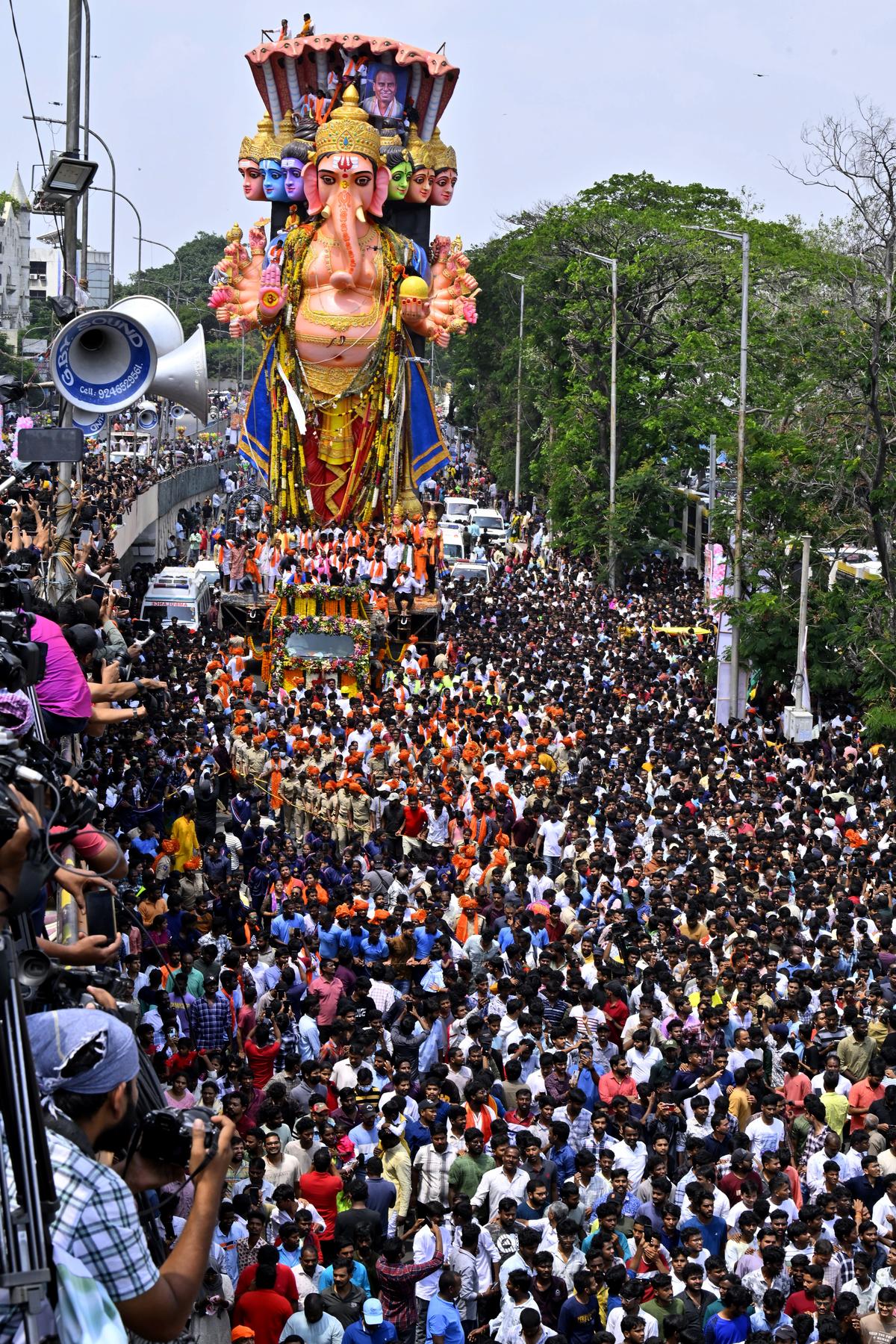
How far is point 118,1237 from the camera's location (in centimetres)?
384

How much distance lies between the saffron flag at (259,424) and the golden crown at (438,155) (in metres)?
4.24

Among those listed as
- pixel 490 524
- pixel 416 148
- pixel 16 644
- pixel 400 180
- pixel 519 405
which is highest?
pixel 416 148

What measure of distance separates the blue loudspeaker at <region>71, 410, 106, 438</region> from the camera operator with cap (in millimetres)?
9991

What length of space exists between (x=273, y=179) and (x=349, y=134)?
7.25 feet

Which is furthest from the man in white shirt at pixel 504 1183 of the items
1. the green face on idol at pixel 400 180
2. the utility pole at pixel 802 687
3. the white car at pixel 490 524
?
the white car at pixel 490 524

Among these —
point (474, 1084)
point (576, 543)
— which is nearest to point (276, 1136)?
point (474, 1084)

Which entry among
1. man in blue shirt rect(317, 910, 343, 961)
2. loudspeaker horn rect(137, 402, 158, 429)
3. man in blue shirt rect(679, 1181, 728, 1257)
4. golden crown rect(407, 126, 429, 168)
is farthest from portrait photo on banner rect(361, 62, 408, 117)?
man in blue shirt rect(679, 1181, 728, 1257)

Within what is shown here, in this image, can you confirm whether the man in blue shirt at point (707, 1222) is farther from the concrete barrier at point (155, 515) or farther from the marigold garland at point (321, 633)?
the concrete barrier at point (155, 515)

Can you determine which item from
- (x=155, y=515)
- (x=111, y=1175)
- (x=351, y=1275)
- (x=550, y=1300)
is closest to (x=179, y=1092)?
(x=351, y=1275)

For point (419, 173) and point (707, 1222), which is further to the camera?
point (419, 173)

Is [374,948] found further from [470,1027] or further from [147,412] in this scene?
[147,412]

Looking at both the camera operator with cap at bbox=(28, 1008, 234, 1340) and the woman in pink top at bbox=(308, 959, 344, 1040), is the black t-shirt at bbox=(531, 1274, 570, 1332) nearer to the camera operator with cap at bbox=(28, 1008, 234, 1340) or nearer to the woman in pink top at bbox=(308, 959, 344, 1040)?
the woman in pink top at bbox=(308, 959, 344, 1040)

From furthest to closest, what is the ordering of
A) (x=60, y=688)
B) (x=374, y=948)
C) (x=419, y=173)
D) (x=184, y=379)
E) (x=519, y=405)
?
(x=519, y=405) < (x=419, y=173) < (x=184, y=379) < (x=374, y=948) < (x=60, y=688)

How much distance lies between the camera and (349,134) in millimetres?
28000
